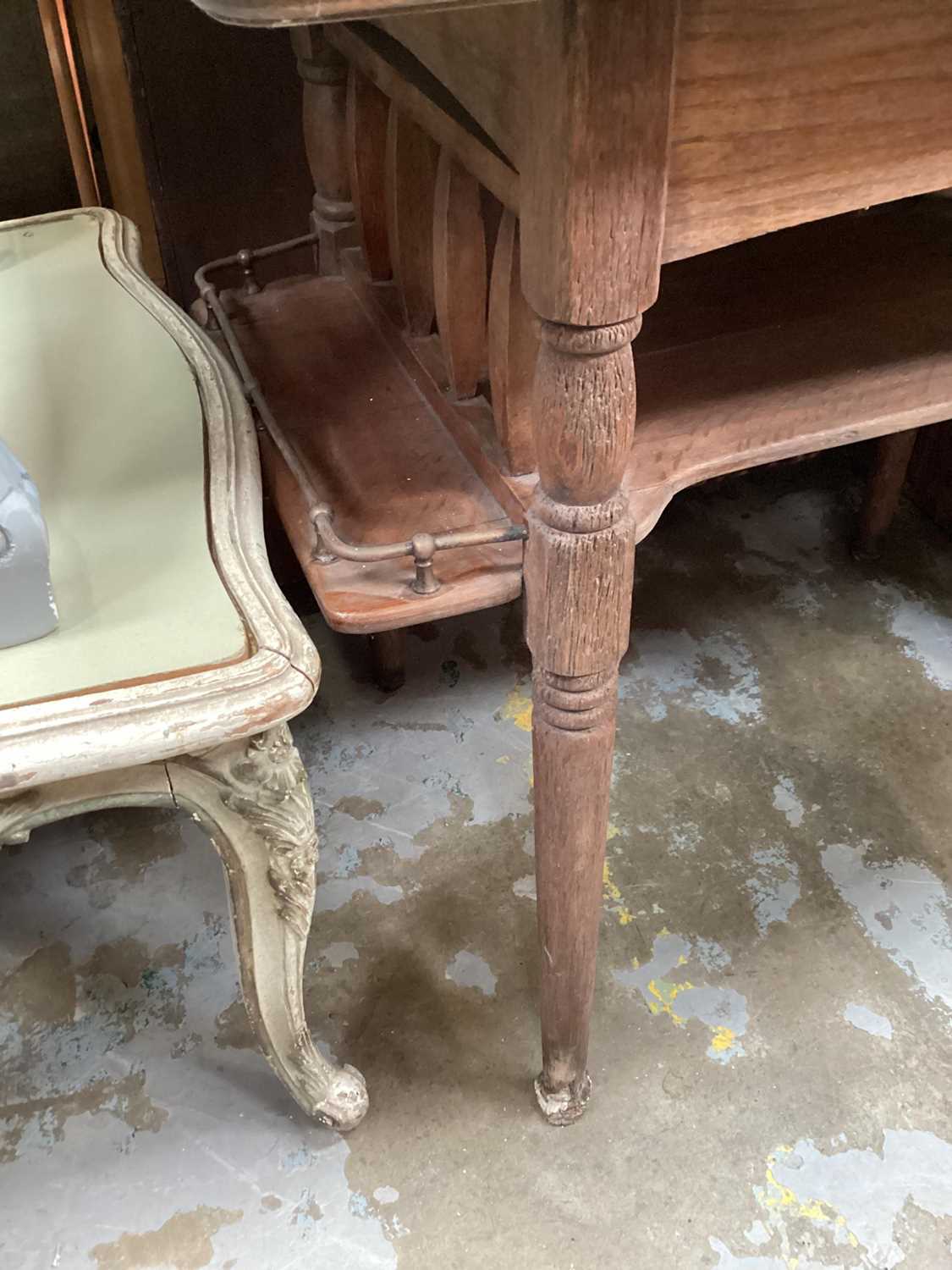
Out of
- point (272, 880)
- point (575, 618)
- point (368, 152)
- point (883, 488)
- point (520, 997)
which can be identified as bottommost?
point (520, 997)

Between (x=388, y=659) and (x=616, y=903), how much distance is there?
351 mm

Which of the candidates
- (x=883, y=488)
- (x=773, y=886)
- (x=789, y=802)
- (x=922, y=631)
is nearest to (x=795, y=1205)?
(x=773, y=886)

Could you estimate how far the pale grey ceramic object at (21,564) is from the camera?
530mm

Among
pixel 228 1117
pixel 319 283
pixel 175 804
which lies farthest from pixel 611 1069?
pixel 319 283

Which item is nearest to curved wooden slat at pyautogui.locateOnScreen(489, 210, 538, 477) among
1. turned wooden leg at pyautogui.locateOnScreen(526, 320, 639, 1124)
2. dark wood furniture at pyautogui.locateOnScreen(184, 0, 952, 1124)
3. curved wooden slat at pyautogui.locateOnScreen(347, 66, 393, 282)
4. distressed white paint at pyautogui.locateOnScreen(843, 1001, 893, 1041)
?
dark wood furniture at pyautogui.locateOnScreen(184, 0, 952, 1124)

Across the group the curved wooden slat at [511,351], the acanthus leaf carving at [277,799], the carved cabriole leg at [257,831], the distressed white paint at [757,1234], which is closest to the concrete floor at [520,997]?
the distressed white paint at [757,1234]

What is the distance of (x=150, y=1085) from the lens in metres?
0.85

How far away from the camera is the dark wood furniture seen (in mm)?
484

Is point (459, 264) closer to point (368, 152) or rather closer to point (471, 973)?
point (368, 152)

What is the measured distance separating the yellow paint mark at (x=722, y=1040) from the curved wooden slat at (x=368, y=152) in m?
0.73

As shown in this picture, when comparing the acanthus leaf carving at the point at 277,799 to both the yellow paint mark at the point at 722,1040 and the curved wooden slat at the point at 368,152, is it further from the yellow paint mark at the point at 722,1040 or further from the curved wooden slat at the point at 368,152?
the curved wooden slat at the point at 368,152

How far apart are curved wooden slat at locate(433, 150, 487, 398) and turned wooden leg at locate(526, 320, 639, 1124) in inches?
9.8

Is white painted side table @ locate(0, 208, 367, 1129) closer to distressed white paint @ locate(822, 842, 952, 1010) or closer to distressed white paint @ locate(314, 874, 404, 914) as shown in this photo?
distressed white paint @ locate(314, 874, 404, 914)

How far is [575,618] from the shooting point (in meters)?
0.61
